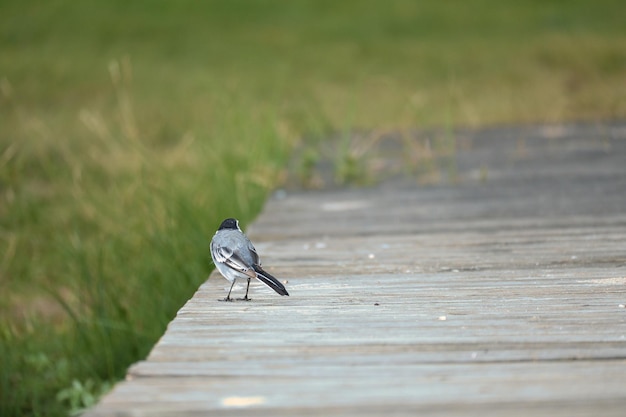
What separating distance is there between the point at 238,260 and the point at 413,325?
474 mm

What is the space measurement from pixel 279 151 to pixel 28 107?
7.87 m

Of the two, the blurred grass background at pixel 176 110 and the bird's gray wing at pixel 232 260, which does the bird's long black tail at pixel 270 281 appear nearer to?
the bird's gray wing at pixel 232 260

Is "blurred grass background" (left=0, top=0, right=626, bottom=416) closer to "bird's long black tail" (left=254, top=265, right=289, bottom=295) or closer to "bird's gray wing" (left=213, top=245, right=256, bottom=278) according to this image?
"bird's gray wing" (left=213, top=245, right=256, bottom=278)

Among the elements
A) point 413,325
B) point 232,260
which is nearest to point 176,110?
point 232,260

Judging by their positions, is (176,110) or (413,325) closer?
(413,325)

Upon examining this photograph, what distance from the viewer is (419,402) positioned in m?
1.86

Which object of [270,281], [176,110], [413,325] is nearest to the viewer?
[413,325]

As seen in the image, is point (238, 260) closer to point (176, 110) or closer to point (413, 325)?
point (413, 325)

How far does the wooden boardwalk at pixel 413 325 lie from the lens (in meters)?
1.88

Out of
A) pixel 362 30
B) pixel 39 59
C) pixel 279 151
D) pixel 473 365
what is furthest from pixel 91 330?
pixel 362 30

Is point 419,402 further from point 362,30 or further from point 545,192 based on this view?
point 362,30

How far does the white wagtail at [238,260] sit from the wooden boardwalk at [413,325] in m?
0.08

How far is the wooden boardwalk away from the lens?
6.18ft

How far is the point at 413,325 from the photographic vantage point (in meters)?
2.42
